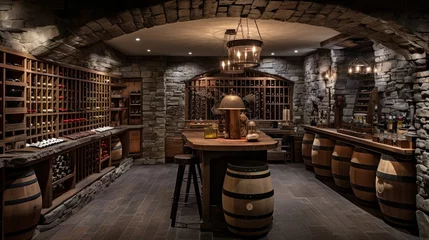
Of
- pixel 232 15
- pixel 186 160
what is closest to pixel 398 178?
pixel 186 160

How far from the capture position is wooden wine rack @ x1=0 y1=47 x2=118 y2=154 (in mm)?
3635

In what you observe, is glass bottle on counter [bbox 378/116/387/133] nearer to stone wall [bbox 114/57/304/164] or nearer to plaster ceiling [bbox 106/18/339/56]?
plaster ceiling [bbox 106/18/339/56]

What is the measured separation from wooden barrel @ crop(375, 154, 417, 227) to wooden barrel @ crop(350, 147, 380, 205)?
50 centimetres

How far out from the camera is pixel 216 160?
4133 mm

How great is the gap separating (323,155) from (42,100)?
4.80m

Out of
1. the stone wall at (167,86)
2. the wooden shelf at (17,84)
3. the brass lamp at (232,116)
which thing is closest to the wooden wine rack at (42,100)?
the wooden shelf at (17,84)

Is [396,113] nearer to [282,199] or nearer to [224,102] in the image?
[282,199]

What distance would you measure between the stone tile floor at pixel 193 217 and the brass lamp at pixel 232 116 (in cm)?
123

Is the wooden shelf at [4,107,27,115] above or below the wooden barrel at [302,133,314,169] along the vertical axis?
above

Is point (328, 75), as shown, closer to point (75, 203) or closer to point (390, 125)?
point (390, 125)

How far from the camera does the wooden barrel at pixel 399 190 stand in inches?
151

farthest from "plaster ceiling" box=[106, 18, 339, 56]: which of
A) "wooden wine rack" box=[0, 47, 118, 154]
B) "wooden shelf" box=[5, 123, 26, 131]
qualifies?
"wooden shelf" box=[5, 123, 26, 131]

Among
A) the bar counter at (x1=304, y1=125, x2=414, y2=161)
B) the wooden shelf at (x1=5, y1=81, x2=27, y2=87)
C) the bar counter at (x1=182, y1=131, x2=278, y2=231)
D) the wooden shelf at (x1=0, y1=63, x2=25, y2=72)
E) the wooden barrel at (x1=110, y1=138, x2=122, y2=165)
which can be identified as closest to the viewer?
the wooden shelf at (x1=0, y1=63, x2=25, y2=72)

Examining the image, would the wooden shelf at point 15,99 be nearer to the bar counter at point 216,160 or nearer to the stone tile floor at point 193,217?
the stone tile floor at point 193,217
